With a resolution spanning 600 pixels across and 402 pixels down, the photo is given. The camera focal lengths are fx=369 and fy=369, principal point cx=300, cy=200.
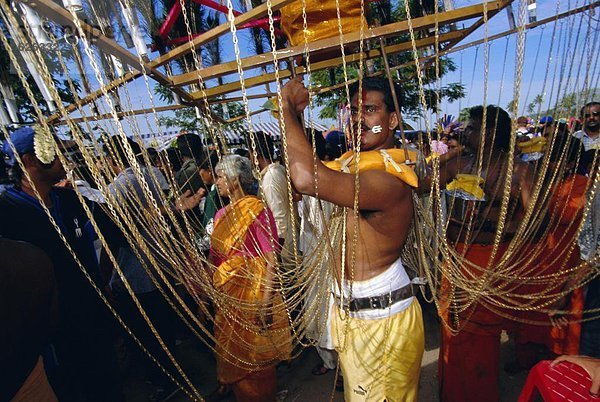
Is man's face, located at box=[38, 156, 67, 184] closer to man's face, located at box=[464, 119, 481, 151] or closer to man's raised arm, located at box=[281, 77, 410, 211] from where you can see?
man's raised arm, located at box=[281, 77, 410, 211]

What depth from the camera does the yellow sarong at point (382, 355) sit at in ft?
5.36

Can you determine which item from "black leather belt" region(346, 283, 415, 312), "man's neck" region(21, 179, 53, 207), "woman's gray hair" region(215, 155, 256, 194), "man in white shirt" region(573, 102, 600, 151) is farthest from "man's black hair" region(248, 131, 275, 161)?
"man in white shirt" region(573, 102, 600, 151)

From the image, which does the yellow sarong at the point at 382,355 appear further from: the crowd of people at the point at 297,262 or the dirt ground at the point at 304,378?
the dirt ground at the point at 304,378

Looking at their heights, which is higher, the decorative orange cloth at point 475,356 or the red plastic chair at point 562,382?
the red plastic chair at point 562,382

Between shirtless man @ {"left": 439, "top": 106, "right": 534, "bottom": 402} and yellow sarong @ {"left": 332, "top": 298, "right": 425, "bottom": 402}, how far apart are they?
0.80m

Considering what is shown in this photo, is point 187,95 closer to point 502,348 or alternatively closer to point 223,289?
point 223,289

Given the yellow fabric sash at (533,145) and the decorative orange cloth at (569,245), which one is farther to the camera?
the yellow fabric sash at (533,145)

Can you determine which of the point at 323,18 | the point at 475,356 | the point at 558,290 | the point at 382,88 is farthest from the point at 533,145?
the point at 323,18

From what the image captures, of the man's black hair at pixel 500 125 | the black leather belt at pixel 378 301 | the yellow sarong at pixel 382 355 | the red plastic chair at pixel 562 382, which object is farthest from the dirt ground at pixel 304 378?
the man's black hair at pixel 500 125

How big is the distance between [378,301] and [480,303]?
1.10 meters

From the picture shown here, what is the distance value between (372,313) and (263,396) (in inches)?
54.6

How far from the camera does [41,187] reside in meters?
2.15

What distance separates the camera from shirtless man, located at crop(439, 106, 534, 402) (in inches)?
95.3

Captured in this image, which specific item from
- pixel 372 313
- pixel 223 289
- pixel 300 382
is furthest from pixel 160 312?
pixel 372 313
